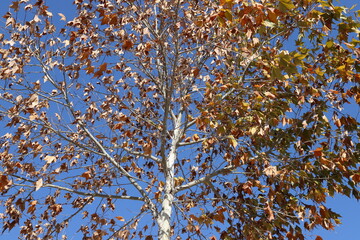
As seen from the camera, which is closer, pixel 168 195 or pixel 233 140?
pixel 233 140

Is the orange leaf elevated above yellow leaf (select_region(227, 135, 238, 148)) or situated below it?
below

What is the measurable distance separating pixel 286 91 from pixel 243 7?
2.47m

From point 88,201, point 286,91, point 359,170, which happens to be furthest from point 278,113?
point 88,201

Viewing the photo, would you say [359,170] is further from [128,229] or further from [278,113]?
[128,229]

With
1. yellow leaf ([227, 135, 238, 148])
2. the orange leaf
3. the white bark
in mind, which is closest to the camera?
the orange leaf

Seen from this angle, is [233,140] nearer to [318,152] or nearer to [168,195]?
[318,152]

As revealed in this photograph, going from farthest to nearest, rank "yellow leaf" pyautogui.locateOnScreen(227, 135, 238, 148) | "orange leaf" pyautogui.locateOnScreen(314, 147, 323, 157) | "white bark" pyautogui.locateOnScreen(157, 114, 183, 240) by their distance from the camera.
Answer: "white bark" pyautogui.locateOnScreen(157, 114, 183, 240), "yellow leaf" pyautogui.locateOnScreen(227, 135, 238, 148), "orange leaf" pyautogui.locateOnScreen(314, 147, 323, 157)

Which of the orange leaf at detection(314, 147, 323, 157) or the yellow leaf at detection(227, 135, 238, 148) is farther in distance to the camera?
the yellow leaf at detection(227, 135, 238, 148)

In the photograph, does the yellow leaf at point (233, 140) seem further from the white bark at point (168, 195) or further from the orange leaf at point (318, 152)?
the orange leaf at point (318, 152)

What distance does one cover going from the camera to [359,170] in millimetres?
5938

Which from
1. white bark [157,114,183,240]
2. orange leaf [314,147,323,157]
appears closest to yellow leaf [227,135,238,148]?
white bark [157,114,183,240]

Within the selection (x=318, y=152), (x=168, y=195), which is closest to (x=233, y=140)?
(x=318, y=152)

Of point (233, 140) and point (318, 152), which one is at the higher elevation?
point (233, 140)

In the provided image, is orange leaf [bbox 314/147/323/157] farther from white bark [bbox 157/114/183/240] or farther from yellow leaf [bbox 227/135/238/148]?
white bark [bbox 157/114/183/240]
